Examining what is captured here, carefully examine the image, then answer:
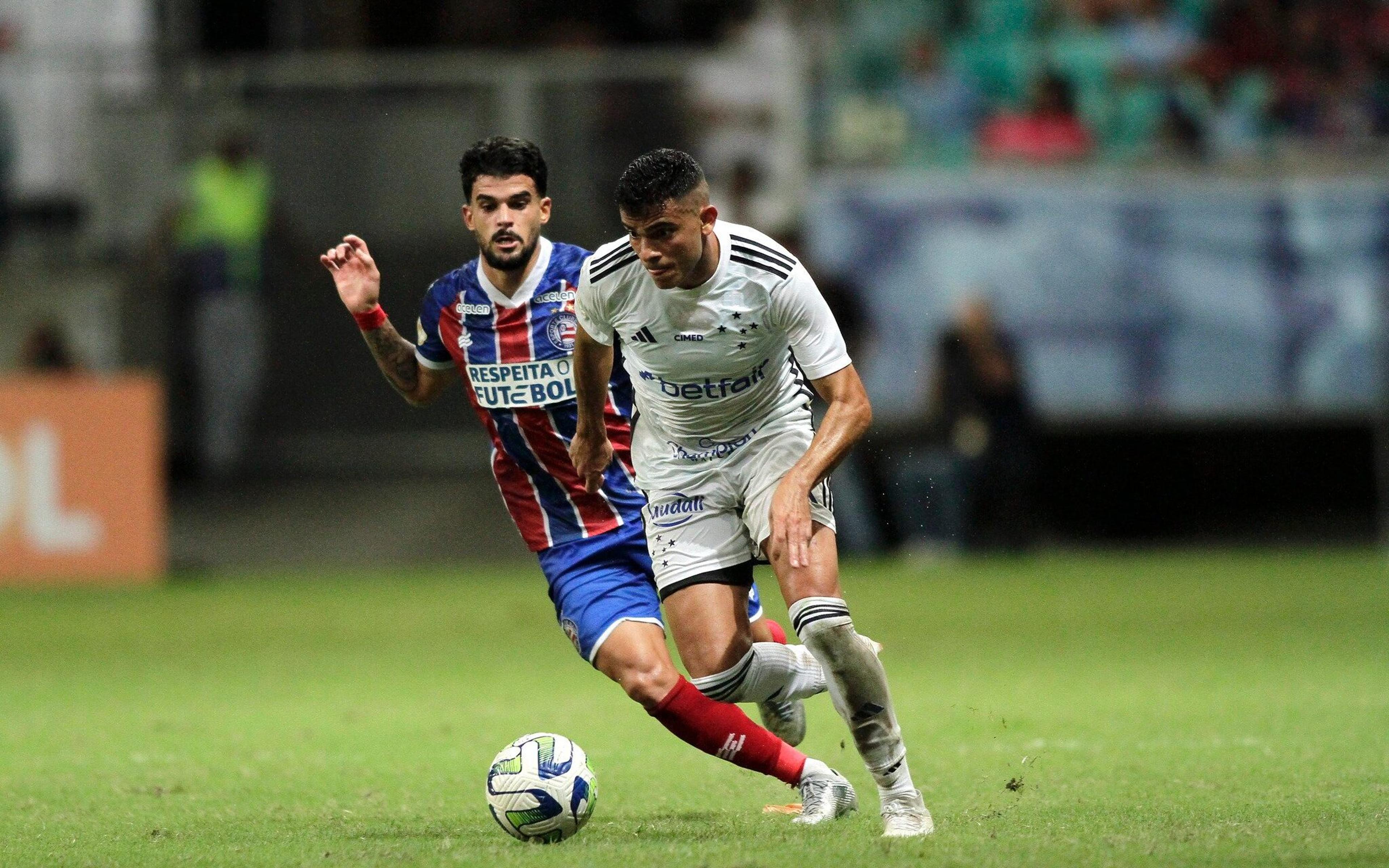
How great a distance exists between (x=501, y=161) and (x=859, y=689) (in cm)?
218

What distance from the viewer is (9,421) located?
612 inches

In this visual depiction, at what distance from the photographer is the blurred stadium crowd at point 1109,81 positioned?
17.5 m

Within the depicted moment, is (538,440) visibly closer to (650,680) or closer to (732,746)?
(650,680)

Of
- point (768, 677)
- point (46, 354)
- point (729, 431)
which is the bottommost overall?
point (46, 354)

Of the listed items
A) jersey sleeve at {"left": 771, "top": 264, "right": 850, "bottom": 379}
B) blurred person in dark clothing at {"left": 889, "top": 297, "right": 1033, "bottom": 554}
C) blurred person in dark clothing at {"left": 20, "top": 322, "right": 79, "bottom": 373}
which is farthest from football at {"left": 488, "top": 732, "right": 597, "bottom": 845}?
blurred person in dark clothing at {"left": 20, "top": 322, "right": 79, "bottom": 373}

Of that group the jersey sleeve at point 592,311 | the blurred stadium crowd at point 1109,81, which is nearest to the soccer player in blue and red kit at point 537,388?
the jersey sleeve at point 592,311

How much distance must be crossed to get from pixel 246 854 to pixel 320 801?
43.6 inches

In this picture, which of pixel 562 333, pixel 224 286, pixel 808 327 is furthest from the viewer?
pixel 224 286

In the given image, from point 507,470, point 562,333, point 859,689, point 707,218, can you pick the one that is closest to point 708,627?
point 859,689

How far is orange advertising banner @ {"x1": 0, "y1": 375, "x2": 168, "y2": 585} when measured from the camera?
51.2ft

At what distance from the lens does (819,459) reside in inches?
227

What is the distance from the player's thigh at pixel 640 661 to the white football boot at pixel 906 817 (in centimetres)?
83

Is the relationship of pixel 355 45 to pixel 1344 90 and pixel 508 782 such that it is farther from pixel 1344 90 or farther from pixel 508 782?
pixel 508 782

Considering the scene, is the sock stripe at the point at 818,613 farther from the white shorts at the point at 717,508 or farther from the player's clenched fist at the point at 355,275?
the player's clenched fist at the point at 355,275
